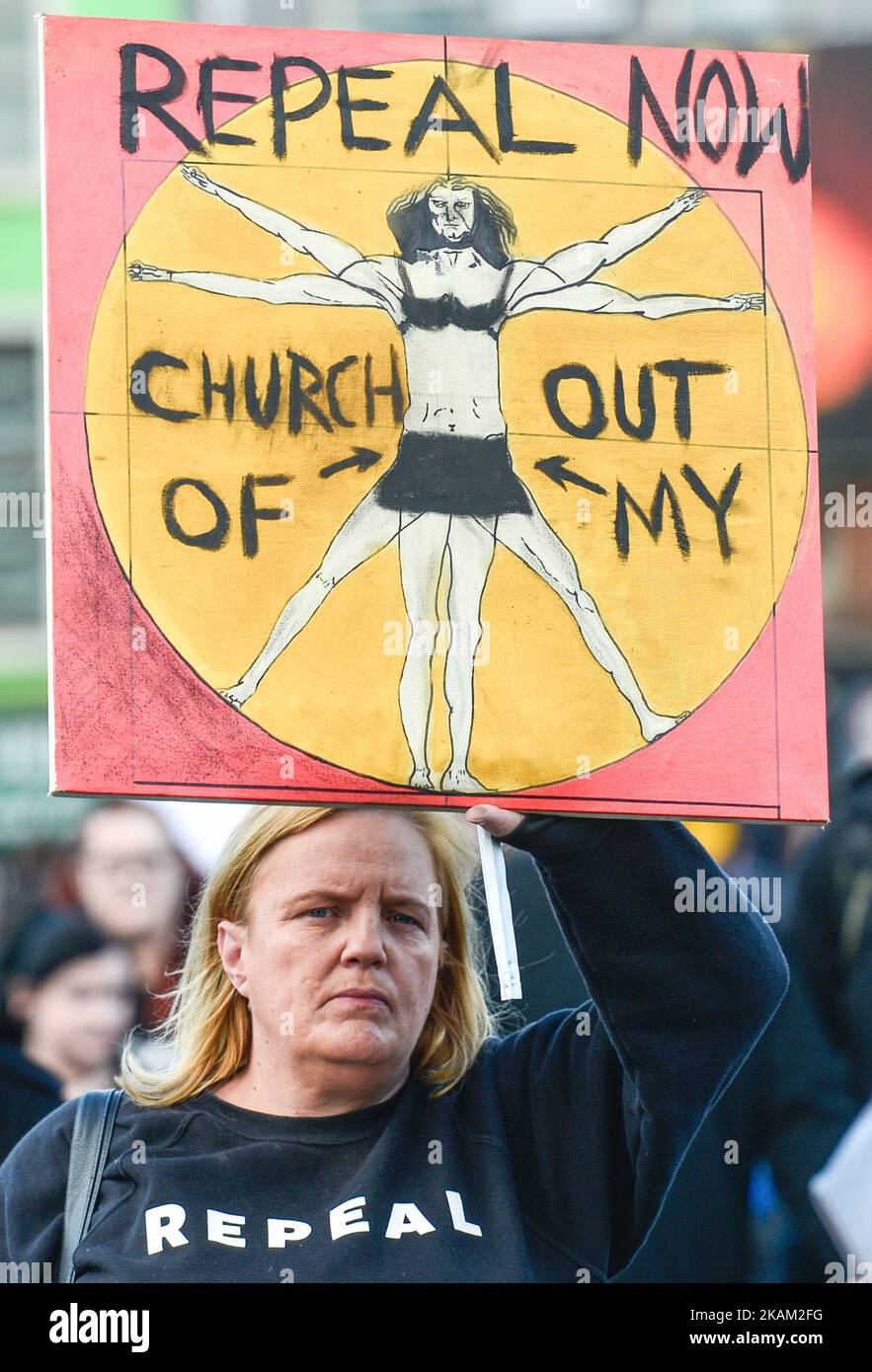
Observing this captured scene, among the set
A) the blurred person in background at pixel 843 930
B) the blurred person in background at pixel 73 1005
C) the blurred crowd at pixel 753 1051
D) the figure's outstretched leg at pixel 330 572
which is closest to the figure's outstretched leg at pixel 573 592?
the figure's outstretched leg at pixel 330 572

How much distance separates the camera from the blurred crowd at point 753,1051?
3.76 metres

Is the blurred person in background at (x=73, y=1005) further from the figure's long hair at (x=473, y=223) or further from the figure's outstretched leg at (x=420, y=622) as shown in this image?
the figure's long hair at (x=473, y=223)

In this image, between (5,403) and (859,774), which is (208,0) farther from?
(859,774)

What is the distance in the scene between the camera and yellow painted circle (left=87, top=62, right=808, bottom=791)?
110 inches

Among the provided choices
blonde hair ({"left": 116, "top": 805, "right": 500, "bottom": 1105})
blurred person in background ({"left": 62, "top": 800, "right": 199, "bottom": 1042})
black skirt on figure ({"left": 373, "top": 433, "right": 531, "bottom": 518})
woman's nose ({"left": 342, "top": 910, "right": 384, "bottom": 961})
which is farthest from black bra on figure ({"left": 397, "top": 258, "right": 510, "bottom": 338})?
blurred person in background ({"left": 62, "top": 800, "right": 199, "bottom": 1042})

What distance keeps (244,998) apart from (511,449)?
75 cm

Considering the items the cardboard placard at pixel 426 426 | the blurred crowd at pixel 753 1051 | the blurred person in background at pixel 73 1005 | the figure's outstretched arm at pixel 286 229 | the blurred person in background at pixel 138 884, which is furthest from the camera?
the blurred person in background at pixel 138 884

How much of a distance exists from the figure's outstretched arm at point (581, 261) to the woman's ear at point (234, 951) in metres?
0.86

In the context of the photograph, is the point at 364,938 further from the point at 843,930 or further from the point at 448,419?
the point at 843,930

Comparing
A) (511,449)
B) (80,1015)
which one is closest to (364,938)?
(511,449)

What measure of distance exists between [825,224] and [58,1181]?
329 inches

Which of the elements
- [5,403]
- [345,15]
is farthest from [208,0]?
[5,403]

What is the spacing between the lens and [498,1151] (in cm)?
273

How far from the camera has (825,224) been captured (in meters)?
10.4
